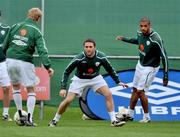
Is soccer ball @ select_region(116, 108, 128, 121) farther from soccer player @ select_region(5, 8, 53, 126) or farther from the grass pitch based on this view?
soccer player @ select_region(5, 8, 53, 126)

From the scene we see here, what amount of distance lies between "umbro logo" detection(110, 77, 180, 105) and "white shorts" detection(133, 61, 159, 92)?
0.72 metres

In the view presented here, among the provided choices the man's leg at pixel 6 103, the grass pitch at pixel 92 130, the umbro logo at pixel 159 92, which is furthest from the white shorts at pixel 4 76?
the umbro logo at pixel 159 92

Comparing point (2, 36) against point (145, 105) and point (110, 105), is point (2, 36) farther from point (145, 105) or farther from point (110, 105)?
point (145, 105)

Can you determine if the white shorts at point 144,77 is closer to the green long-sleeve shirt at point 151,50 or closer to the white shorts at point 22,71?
the green long-sleeve shirt at point 151,50

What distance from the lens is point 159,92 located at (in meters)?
17.8

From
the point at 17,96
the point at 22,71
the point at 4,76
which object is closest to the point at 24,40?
the point at 22,71

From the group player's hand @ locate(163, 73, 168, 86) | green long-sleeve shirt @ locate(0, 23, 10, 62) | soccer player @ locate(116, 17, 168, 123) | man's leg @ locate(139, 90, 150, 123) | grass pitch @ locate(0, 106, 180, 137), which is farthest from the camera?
man's leg @ locate(139, 90, 150, 123)

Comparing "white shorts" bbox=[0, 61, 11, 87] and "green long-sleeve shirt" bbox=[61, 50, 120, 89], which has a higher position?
"green long-sleeve shirt" bbox=[61, 50, 120, 89]

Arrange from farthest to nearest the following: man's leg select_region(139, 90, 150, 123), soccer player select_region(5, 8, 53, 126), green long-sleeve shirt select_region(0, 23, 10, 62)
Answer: man's leg select_region(139, 90, 150, 123), green long-sleeve shirt select_region(0, 23, 10, 62), soccer player select_region(5, 8, 53, 126)

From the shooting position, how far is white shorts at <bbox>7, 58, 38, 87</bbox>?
1458cm

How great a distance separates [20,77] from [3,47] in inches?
29.5

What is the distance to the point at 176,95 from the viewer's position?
17.7 metres

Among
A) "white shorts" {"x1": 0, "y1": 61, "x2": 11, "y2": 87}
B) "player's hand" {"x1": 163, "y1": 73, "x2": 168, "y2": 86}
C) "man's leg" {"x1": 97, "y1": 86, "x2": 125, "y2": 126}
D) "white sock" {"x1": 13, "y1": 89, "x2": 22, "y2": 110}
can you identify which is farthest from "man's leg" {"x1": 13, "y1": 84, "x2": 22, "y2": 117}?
"player's hand" {"x1": 163, "y1": 73, "x2": 168, "y2": 86}

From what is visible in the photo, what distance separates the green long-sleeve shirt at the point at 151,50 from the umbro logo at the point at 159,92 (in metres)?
0.96
